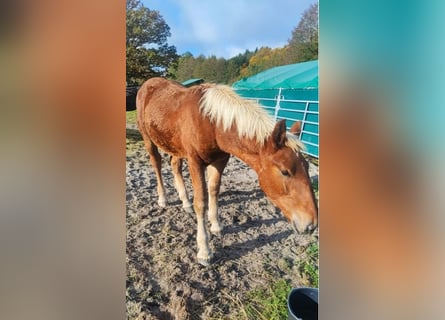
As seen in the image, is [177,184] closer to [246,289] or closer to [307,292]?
[246,289]

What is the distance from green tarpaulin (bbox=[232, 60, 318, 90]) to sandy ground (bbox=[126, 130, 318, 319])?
310mm

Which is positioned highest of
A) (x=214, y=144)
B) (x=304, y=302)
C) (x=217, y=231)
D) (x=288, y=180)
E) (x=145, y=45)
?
(x=145, y=45)

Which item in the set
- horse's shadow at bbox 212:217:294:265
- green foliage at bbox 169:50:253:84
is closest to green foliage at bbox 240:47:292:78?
green foliage at bbox 169:50:253:84

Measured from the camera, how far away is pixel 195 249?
1351 millimetres

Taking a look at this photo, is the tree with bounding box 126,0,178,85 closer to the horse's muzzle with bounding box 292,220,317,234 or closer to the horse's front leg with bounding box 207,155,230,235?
the horse's front leg with bounding box 207,155,230,235

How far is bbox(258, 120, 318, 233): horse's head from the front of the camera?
130cm

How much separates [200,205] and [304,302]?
560 millimetres

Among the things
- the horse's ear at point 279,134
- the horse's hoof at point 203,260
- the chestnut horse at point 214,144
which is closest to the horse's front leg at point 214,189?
the chestnut horse at point 214,144

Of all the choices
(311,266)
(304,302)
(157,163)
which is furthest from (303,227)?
(157,163)

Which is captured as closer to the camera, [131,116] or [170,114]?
[131,116]

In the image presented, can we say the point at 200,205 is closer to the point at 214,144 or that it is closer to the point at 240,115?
the point at 214,144
